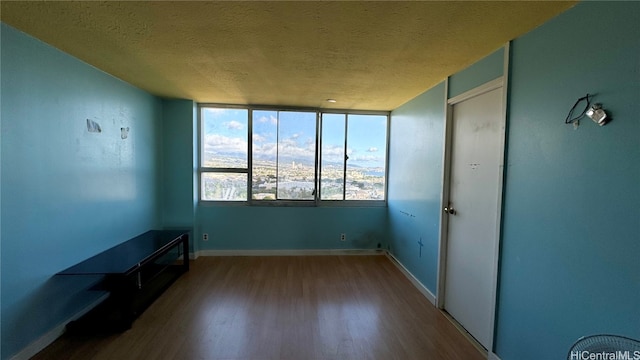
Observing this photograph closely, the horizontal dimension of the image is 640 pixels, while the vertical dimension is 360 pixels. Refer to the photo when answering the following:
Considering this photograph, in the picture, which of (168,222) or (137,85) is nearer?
(137,85)

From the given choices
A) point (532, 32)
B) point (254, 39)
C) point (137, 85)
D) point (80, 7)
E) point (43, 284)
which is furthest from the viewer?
point (137, 85)

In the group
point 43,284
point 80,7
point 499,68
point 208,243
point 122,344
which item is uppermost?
point 80,7

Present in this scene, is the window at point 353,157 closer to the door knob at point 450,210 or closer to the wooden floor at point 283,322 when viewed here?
the wooden floor at point 283,322

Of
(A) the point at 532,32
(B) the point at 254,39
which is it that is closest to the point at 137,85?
(B) the point at 254,39

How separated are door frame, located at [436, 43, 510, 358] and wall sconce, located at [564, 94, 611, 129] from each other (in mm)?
436

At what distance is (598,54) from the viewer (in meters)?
1.23

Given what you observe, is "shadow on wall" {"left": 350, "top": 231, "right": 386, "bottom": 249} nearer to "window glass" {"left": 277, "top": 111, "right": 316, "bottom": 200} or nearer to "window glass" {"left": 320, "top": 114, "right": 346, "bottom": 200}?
"window glass" {"left": 320, "top": 114, "right": 346, "bottom": 200}

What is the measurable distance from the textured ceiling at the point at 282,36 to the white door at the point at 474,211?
1.51 ft

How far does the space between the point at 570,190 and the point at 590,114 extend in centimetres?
39

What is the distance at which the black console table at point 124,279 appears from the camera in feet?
6.95

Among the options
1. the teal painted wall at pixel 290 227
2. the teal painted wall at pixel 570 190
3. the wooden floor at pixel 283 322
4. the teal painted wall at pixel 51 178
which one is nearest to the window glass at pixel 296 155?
the teal painted wall at pixel 290 227

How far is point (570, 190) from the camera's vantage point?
53.1 inches

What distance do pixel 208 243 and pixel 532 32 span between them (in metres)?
4.27

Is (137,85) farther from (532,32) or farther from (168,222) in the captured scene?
(532,32)
